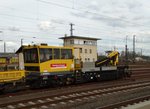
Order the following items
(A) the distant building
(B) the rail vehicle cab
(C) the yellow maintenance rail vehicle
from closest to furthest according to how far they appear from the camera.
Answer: (C) the yellow maintenance rail vehicle < (B) the rail vehicle cab < (A) the distant building

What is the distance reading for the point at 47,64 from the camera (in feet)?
63.6

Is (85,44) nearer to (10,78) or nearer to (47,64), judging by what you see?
(47,64)

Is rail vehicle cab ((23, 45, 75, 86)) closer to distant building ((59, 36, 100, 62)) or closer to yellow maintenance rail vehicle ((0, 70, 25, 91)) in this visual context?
yellow maintenance rail vehicle ((0, 70, 25, 91))

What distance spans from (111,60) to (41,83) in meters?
10.0

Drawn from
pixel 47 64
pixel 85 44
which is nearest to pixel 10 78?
pixel 47 64

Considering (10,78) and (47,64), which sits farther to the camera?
(47,64)

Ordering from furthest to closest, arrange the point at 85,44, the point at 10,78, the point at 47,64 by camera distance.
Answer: the point at 85,44 < the point at 47,64 < the point at 10,78

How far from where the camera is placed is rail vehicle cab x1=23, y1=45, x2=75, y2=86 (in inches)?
Answer: 751

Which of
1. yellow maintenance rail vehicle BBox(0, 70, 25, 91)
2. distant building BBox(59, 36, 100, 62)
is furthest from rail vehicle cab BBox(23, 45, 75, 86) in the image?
distant building BBox(59, 36, 100, 62)

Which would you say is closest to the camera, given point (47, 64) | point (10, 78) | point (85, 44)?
point (10, 78)

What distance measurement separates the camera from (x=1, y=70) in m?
16.2

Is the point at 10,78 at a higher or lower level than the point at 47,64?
lower

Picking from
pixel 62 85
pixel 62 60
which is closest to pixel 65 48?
pixel 62 60

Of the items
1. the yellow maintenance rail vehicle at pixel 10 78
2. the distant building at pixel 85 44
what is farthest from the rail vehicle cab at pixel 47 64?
the distant building at pixel 85 44
